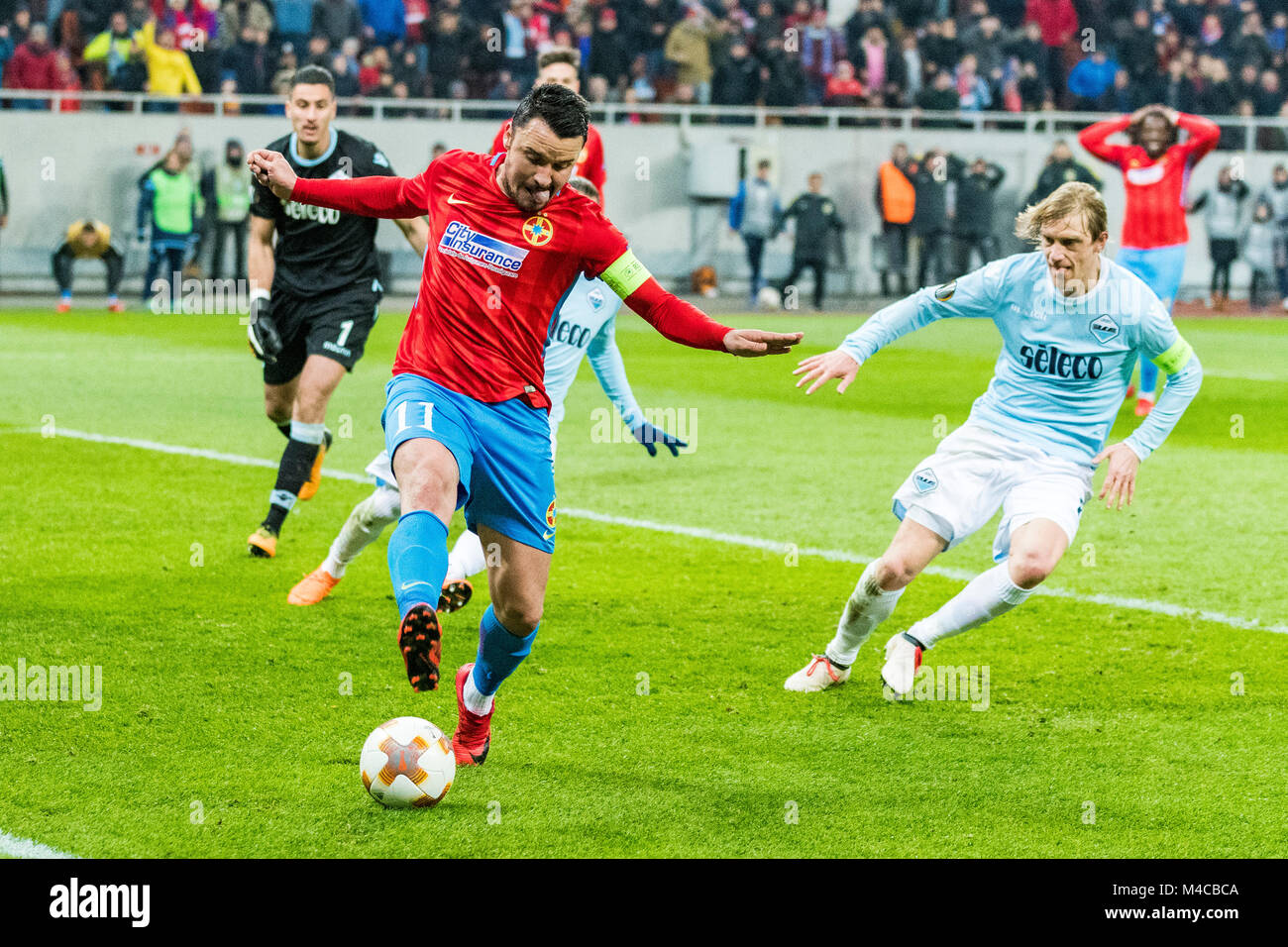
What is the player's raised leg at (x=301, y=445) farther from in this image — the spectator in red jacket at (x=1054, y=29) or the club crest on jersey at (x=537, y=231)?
the spectator in red jacket at (x=1054, y=29)

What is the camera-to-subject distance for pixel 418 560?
14.1 feet

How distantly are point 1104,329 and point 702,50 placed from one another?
20280 mm

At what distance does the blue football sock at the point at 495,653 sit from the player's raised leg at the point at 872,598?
1361 mm

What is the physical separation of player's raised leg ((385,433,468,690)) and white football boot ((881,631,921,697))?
2052 mm

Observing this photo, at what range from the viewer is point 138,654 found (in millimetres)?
Result: 6227

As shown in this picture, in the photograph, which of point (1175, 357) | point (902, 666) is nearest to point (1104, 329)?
point (1175, 357)

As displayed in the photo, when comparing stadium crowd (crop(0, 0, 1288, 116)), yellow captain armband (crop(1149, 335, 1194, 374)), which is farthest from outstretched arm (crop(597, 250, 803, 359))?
stadium crowd (crop(0, 0, 1288, 116))

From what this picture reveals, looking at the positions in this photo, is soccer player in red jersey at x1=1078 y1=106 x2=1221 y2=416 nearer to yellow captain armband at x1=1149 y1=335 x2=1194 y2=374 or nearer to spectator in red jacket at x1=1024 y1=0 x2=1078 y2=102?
yellow captain armband at x1=1149 y1=335 x2=1194 y2=374

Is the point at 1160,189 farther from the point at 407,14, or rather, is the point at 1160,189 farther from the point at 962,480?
the point at 407,14

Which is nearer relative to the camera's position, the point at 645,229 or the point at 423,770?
the point at 423,770

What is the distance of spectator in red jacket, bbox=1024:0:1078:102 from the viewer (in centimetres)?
2670

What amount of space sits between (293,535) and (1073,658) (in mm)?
4090

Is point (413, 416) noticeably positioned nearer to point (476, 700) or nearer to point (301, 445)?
point (476, 700)
